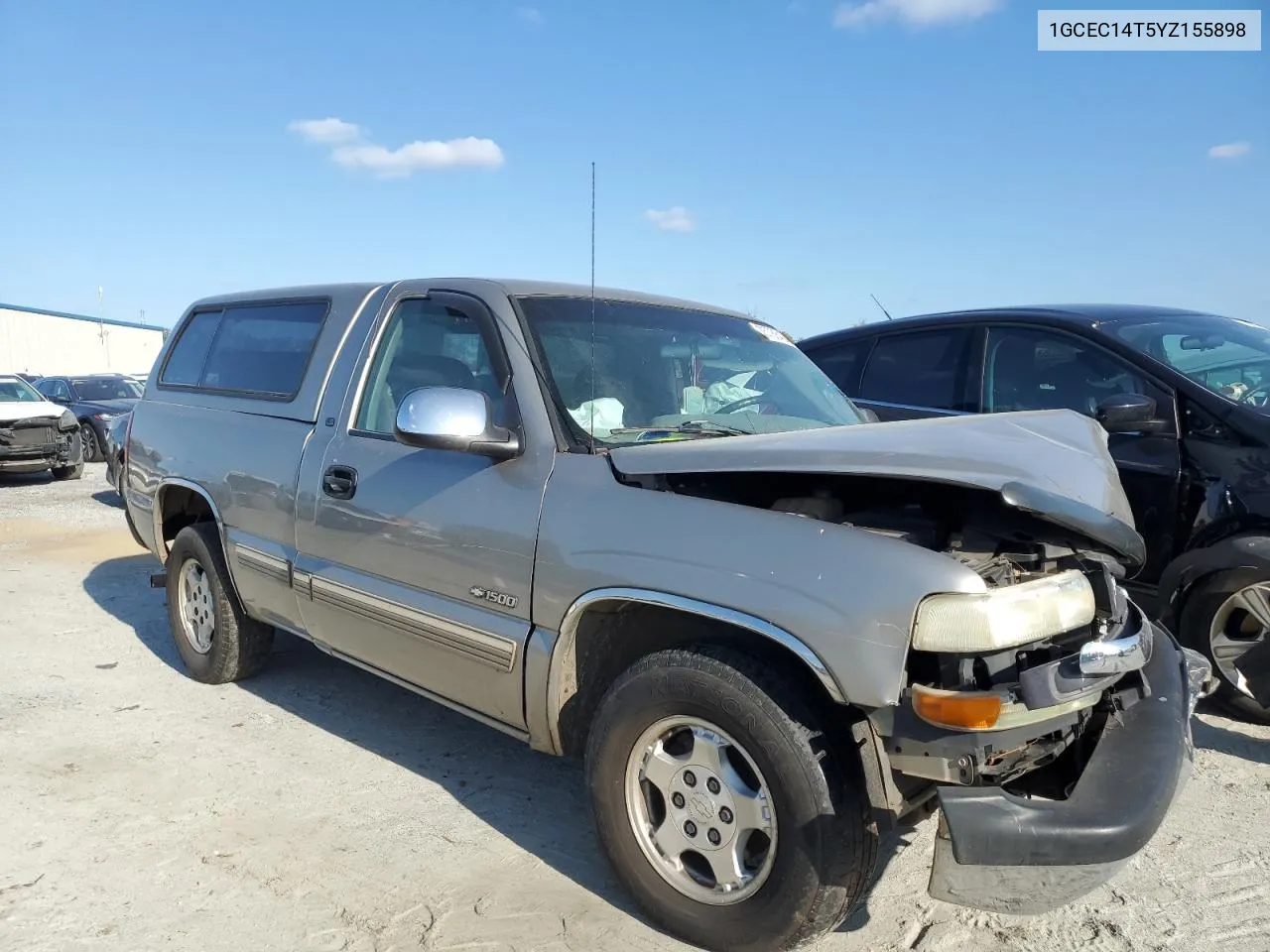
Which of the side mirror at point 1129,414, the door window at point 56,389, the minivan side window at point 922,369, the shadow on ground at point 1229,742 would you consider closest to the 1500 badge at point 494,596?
the side mirror at point 1129,414

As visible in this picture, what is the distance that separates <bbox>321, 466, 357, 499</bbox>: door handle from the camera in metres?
3.65

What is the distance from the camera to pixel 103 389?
19438 millimetres

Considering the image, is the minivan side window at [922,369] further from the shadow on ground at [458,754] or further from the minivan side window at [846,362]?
the shadow on ground at [458,754]

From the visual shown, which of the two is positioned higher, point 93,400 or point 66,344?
point 66,344

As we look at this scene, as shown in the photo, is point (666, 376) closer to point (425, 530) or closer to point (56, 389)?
point (425, 530)

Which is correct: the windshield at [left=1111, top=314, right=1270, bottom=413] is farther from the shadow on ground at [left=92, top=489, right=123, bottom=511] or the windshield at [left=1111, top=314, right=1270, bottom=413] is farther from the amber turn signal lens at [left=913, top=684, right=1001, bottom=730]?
the shadow on ground at [left=92, top=489, right=123, bottom=511]

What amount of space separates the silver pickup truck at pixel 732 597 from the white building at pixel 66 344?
4955 centimetres

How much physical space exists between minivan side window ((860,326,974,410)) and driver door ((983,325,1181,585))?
165 millimetres

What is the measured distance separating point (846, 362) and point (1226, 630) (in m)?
2.61

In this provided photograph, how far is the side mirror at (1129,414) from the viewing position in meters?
4.23

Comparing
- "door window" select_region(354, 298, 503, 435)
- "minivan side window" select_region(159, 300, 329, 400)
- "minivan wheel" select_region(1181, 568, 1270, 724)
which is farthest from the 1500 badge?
"minivan wheel" select_region(1181, 568, 1270, 724)

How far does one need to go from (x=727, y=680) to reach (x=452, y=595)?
1170 mm

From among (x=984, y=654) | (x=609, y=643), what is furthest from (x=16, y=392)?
(x=984, y=654)

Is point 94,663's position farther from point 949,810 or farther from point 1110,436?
point 1110,436
